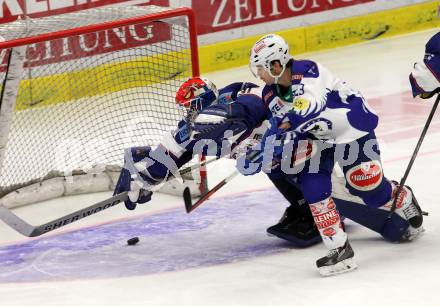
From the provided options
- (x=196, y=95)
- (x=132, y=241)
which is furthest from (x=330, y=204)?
(x=132, y=241)

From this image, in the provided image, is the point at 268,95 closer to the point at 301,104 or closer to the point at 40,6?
the point at 301,104

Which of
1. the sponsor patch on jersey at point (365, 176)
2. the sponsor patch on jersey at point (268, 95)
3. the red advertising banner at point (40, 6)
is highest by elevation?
the sponsor patch on jersey at point (268, 95)

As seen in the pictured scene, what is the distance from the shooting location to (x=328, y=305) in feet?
15.2

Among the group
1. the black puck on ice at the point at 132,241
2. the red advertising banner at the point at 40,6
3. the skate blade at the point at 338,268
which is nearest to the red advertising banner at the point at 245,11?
the red advertising banner at the point at 40,6

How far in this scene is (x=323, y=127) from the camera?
505 cm

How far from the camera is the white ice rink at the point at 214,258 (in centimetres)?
486

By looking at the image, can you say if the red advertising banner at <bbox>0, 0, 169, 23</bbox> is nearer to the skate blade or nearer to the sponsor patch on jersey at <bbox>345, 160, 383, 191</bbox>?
the sponsor patch on jersey at <bbox>345, 160, 383, 191</bbox>

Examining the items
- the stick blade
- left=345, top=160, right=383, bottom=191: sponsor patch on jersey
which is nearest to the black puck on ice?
the stick blade

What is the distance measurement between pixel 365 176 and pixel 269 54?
734mm

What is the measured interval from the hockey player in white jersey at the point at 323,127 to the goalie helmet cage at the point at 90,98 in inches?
51.7

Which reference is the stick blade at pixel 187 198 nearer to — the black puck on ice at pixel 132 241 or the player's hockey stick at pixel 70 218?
the player's hockey stick at pixel 70 218

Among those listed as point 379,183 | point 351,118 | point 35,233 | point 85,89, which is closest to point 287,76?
point 351,118

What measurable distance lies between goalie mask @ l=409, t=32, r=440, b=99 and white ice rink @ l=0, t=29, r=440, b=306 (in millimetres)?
681

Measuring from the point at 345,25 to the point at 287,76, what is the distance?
18.3 ft
